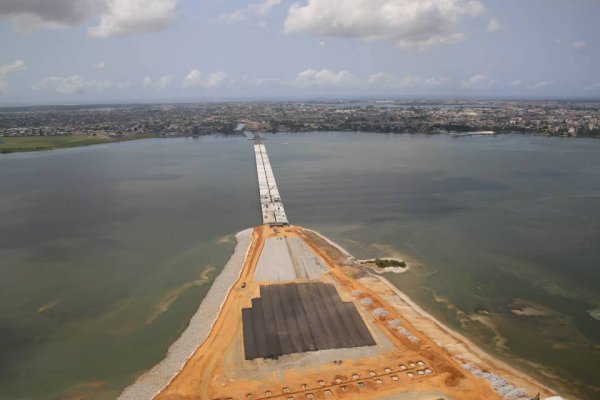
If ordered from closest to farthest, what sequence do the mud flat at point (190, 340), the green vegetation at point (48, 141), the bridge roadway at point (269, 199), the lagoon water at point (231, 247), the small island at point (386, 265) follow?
1. the mud flat at point (190, 340)
2. the lagoon water at point (231, 247)
3. the small island at point (386, 265)
4. the bridge roadway at point (269, 199)
5. the green vegetation at point (48, 141)

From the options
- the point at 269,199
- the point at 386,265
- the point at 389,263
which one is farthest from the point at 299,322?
the point at 269,199

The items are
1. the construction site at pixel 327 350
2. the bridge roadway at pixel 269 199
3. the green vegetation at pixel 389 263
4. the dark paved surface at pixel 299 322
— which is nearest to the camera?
the construction site at pixel 327 350

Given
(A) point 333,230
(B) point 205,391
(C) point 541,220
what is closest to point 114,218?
(A) point 333,230

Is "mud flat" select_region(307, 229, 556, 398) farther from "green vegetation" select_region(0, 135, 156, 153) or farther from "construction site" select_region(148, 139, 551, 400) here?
"green vegetation" select_region(0, 135, 156, 153)

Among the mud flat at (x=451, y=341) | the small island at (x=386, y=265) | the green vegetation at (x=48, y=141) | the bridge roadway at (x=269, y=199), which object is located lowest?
the mud flat at (x=451, y=341)

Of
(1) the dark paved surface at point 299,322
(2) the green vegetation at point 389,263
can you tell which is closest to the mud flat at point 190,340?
(1) the dark paved surface at point 299,322

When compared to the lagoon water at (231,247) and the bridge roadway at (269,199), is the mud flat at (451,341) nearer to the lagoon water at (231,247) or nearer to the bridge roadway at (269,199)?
A: the lagoon water at (231,247)

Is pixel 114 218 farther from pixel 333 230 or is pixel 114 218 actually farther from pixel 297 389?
pixel 297 389
